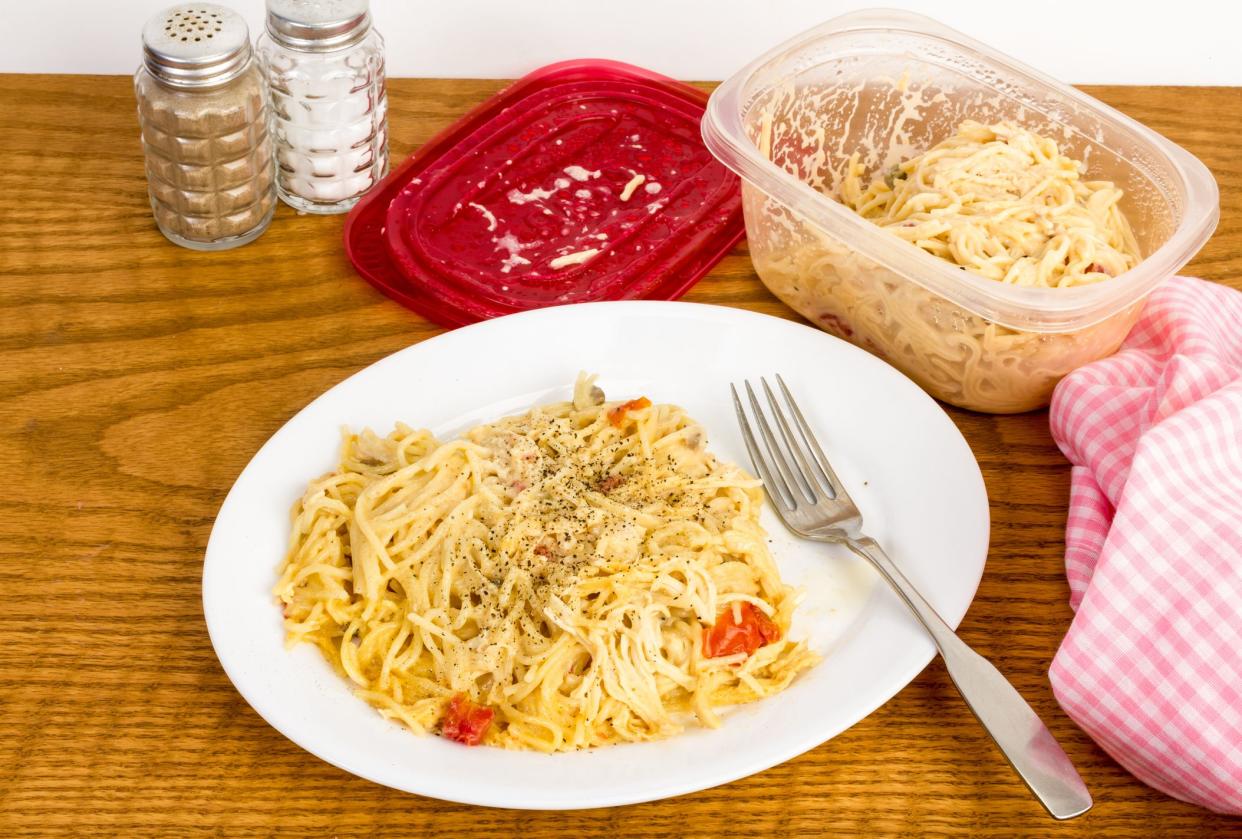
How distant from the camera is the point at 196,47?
2363 mm

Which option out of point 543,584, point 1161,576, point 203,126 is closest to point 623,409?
point 543,584

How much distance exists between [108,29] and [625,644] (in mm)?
2276

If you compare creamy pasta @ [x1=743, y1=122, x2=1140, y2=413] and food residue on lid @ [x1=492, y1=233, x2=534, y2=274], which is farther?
food residue on lid @ [x1=492, y1=233, x2=534, y2=274]

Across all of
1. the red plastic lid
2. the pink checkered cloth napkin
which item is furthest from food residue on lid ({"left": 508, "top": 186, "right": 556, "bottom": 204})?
the pink checkered cloth napkin

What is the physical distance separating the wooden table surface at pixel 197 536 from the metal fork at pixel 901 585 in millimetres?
133

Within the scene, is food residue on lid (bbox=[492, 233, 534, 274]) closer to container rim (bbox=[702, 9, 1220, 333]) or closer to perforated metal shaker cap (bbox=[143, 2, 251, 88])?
container rim (bbox=[702, 9, 1220, 333])

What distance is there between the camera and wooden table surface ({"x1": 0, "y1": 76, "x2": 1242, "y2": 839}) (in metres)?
1.79

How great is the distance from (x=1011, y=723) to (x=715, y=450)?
0.72m

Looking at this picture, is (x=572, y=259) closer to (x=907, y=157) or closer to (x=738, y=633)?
(x=907, y=157)

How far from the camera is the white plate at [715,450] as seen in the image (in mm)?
1694

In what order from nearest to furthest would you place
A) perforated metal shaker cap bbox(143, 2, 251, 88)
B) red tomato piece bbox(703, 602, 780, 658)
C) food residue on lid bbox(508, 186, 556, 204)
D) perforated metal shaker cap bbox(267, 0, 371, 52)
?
red tomato piece bbox(703, 602, 780, 658), perforated metal shaker cap bbox(143, 2, 251, 88), perforated metal shaker cap bbox(267, 0, 371, 52), food residue on lid bbox(508, 186, 556, 204)

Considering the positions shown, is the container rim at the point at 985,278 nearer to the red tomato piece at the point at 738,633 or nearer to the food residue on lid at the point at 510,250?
the food residue on lid at the point at 510,250

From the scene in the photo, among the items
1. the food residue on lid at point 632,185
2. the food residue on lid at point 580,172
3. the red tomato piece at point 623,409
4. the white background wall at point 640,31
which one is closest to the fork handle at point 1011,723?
the red tomato piece at point 623,409

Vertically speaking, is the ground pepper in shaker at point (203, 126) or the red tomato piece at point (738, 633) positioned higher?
the ground pepper in shaker at point (203, 126)
